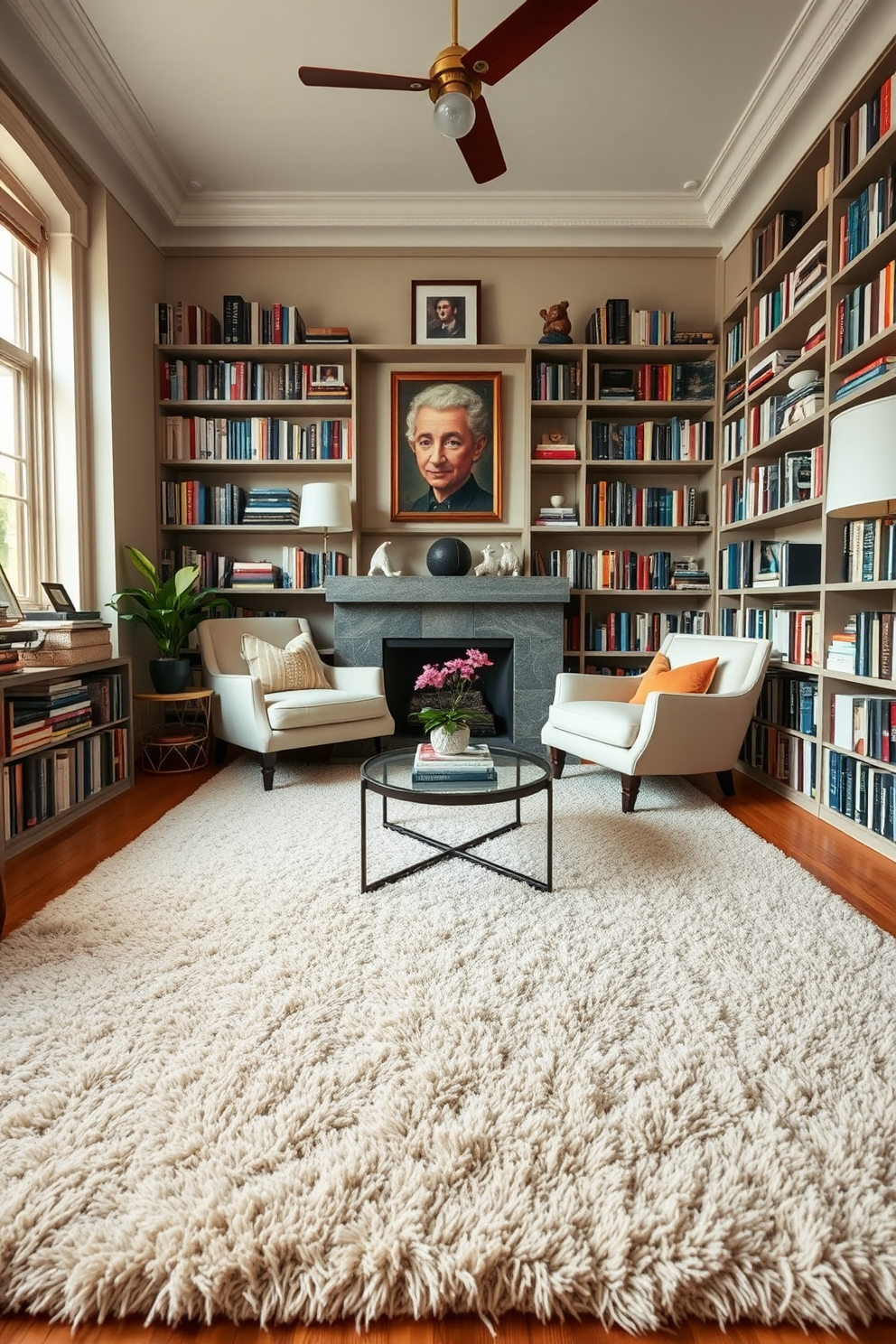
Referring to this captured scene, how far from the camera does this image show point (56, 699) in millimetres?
2850

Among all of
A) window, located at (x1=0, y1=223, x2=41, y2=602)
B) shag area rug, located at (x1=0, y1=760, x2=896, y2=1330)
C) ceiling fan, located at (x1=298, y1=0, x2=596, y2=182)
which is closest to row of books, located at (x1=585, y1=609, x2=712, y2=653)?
shag area rug, located at (x1=0, y1=760, x2=896, y2=1330)

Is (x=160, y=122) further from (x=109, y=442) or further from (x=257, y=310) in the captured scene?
(x=109, y=442)

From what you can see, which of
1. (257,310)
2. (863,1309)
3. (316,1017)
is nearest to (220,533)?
(257,310)

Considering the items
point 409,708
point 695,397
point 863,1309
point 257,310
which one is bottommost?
point 863,1309

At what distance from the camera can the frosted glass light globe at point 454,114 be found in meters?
2.24

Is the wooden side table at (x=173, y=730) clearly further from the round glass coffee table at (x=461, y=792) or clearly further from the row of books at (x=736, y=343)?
the row of books at (x=736, y=343)

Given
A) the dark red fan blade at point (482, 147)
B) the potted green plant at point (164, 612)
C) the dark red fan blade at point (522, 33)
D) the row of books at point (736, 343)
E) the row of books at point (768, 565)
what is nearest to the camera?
the dark red fan blade at point (522, 33)

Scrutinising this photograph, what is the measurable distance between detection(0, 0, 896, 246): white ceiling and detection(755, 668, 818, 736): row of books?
2470 millimetres

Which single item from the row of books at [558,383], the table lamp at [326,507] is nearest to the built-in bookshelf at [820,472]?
the row of books at [558,383]

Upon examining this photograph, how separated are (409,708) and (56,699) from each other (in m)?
2.19

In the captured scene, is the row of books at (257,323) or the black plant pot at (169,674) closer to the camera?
the black plant pot at (169,674)

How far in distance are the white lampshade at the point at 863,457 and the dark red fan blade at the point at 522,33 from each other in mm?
1464

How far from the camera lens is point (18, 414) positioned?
3418 mm

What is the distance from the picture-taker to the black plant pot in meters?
3.82
